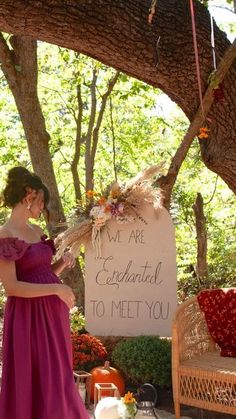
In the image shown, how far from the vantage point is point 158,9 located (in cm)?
466

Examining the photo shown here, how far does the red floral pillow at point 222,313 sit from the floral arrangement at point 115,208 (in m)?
0.96

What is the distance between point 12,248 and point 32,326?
429 mm

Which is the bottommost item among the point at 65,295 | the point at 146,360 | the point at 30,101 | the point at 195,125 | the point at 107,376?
the point at 107,376

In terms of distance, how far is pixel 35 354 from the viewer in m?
3.74

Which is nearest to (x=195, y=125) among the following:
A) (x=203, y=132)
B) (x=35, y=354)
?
(x=203, y=132)

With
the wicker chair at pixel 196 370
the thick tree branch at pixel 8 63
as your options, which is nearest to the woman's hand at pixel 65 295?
the wicker chair at pixel 196 370

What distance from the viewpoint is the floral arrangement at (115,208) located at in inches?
232

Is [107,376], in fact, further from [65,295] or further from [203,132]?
[65,295]

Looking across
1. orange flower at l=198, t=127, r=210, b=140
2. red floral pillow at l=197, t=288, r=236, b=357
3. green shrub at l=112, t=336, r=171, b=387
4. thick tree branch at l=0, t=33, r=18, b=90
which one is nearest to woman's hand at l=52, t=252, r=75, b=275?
orange flower at l=198, t=127, r=210, b=140

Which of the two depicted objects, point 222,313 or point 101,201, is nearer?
point 222,313

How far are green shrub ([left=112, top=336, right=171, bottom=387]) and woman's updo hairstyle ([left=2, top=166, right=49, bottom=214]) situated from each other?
1996mm

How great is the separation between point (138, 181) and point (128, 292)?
0.87 m

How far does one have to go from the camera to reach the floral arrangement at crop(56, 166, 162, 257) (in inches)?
232

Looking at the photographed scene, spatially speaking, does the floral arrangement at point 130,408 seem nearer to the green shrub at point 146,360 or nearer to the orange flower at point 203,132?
the green shrub at point 146,360
